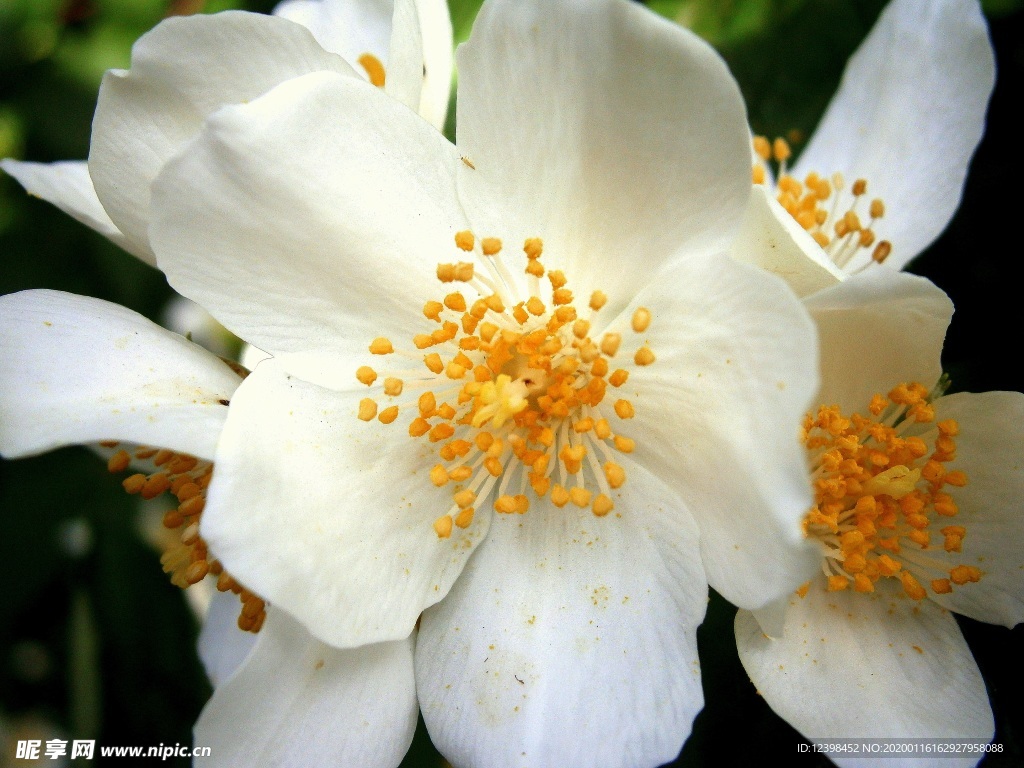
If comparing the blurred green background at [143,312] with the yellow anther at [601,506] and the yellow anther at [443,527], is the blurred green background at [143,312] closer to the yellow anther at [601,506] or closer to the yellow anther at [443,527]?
the yellow anther at [601,506]

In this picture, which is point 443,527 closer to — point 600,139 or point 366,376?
point 366,376

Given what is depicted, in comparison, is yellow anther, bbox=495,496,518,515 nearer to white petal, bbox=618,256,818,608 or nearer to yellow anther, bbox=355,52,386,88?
white petal, bbox=618,256,818,608

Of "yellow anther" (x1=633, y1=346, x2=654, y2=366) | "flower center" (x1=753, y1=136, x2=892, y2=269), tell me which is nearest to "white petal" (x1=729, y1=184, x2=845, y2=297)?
"yellow anther" (x1=633, y1=346, x2=654, y2=366)

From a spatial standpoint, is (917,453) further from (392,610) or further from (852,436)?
(392,610)

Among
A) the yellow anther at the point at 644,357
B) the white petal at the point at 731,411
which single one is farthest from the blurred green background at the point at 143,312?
the yellow anther at the point at 644,357

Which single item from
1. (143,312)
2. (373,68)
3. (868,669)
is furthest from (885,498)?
(143,312)

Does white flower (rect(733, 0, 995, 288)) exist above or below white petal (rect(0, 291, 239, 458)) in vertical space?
above
